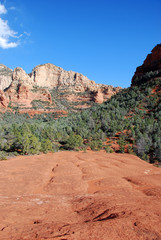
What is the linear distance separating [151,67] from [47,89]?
7068 centimetres

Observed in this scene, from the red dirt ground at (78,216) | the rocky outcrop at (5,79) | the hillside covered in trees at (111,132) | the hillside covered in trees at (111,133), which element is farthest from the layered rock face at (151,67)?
the rocky outcrop at (5,79)

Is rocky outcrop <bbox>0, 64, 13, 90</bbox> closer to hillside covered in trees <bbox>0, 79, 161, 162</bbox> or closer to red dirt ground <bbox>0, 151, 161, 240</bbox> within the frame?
hillside covered in trees <bbox>0, 79, 161, 162</bbox>

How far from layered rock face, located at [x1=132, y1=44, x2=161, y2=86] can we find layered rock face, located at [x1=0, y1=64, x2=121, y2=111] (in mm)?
40406

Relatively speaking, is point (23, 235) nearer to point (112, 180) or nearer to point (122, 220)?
point (122, 220)

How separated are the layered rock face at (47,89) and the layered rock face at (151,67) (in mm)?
40406

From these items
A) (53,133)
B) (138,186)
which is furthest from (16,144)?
(138,186)

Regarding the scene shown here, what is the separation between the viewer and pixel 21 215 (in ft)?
16.3

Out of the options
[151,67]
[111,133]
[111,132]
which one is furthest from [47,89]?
[111,133]

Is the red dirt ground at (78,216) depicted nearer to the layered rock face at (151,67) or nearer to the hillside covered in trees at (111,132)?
the hillside covered in trees at (111,132)

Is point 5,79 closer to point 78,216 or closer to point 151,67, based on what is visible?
point 151,67

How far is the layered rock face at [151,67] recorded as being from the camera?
6241cm

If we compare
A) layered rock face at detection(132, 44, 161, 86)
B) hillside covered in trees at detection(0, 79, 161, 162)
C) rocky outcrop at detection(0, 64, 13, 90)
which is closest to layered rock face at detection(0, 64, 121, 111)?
rocky outcrop at detection(0, 64, 13, 90)

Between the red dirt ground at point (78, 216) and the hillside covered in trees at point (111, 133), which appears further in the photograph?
the hillside covered in trees at point (111, 133)

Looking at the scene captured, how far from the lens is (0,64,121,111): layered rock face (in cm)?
8731
